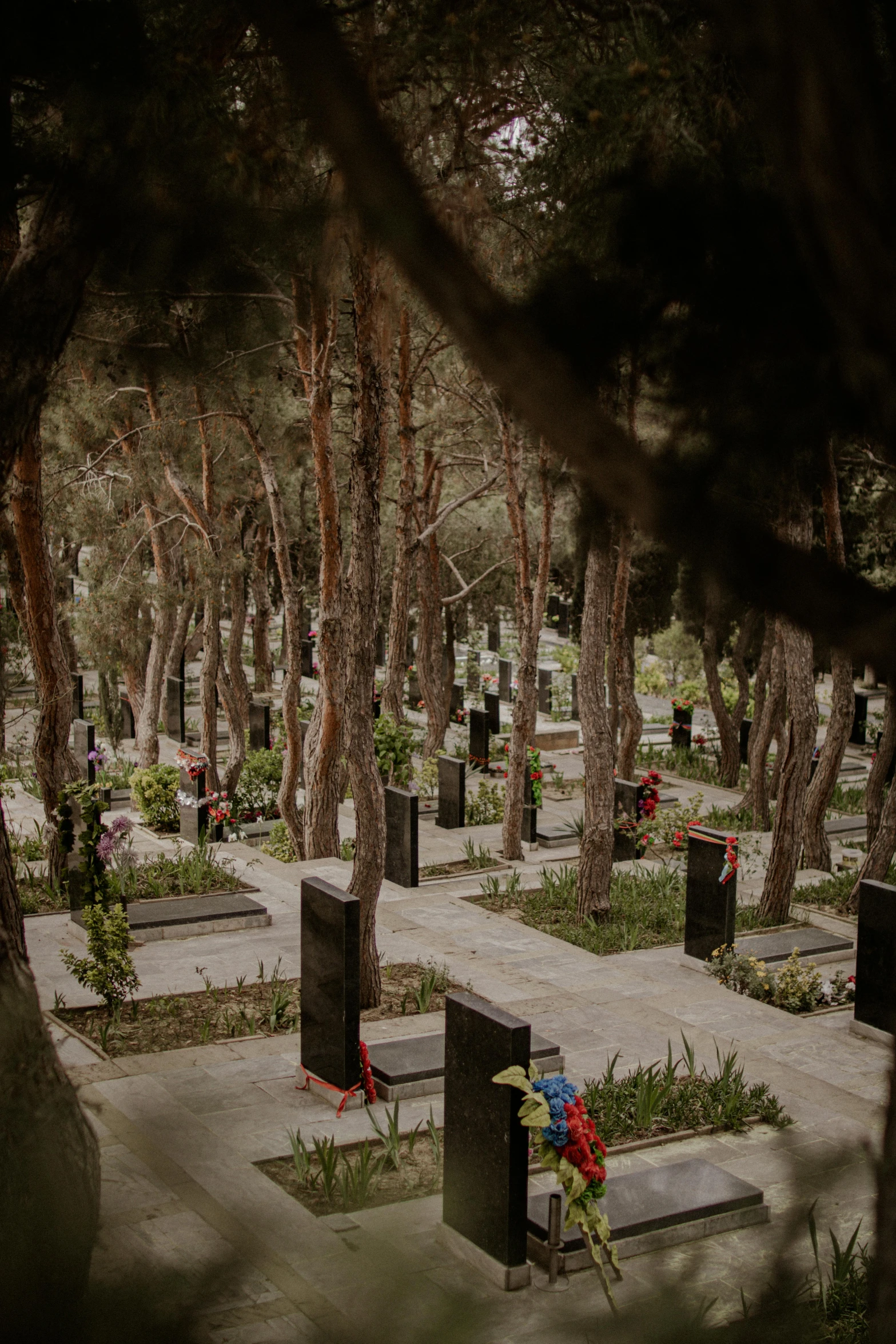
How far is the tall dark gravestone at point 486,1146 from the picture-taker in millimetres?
5914

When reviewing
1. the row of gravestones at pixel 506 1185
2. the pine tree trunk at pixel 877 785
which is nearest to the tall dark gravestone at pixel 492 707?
the pine tree trunk at pixel 877 785

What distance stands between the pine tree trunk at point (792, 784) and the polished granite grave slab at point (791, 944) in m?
0.53

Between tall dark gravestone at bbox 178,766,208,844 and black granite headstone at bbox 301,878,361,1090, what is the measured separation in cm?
694

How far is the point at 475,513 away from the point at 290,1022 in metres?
18.6

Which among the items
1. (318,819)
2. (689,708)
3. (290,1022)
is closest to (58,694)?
(318,819)

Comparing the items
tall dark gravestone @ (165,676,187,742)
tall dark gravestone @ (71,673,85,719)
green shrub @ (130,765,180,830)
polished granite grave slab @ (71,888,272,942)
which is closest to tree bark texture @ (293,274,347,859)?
green shrub @ (130,765,180,830)

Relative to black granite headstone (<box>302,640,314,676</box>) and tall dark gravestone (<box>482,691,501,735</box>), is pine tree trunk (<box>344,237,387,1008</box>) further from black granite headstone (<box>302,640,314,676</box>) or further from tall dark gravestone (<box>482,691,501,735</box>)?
black granite headstone (<box>302,640,314,676</box>)

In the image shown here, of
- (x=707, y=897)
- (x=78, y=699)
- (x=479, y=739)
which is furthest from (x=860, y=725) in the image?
(x=707, y=897)

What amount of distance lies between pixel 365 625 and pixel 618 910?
4.36m

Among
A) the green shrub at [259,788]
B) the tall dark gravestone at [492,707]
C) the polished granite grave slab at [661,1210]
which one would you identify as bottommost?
the polished granite grave slab at [661,1210]

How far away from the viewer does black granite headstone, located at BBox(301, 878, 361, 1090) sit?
307 inches

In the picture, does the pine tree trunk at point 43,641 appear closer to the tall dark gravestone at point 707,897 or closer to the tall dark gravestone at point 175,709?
the tall dark gravestone at point 707,897

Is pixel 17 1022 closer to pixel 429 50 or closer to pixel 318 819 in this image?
pixel 429 50

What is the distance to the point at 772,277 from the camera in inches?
112
